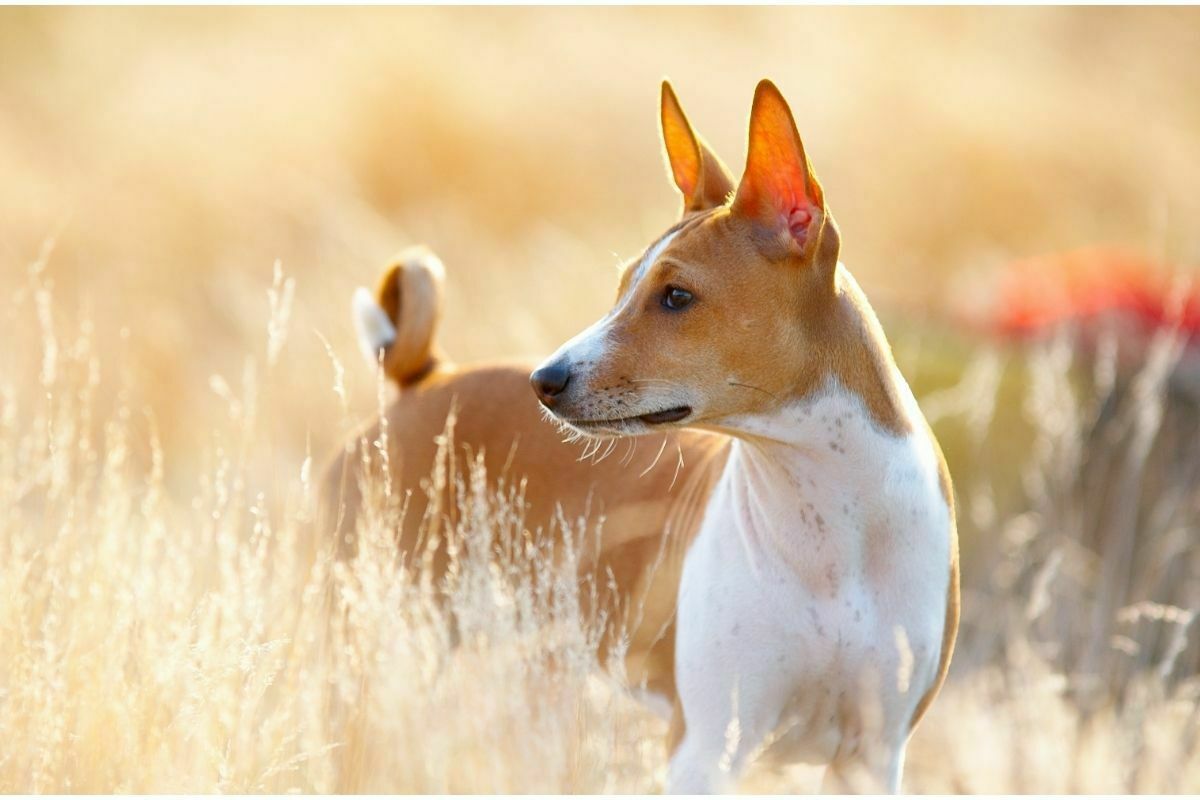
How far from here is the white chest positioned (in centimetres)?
306

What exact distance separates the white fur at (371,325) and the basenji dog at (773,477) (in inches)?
46.6

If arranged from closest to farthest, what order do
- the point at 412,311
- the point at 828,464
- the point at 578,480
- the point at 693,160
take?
the point at 828,464 → the point at 693,160 → the point at 578,480 → the point at 412,311

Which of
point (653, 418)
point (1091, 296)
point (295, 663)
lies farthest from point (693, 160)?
point (1091, 296)

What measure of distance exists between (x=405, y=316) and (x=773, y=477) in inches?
60.3

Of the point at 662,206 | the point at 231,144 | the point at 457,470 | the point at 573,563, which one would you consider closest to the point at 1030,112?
the point at 662,206

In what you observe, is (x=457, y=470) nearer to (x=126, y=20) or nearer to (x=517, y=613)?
(x=517, y=613)

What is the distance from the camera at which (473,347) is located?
6.50m

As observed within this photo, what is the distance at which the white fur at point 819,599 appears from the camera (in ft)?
10.0

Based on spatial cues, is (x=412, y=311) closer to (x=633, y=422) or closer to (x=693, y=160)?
(x=693, y=160)

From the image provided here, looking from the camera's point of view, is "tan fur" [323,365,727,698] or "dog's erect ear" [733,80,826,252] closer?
"dog's erect ear" [733,80,826,252]

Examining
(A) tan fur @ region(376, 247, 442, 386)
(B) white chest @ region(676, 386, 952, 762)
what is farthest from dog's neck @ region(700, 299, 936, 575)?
Result: (A) tan fur @ region(376, 247, 442, 386)

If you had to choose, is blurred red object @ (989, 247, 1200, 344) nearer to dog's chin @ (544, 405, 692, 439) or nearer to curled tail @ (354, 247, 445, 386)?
curled tail @ (354, 247, 445, 386)

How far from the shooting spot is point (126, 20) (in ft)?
41.1

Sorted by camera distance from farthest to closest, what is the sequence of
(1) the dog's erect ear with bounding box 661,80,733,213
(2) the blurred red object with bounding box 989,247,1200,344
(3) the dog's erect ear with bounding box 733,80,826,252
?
(2) the blurred red object with bounding box 989,247,1200,344
(1) the dog's erect ear with bounding box 661,80,733,213
(3) the dog's erect ear with bounding box 733,80,826,252
